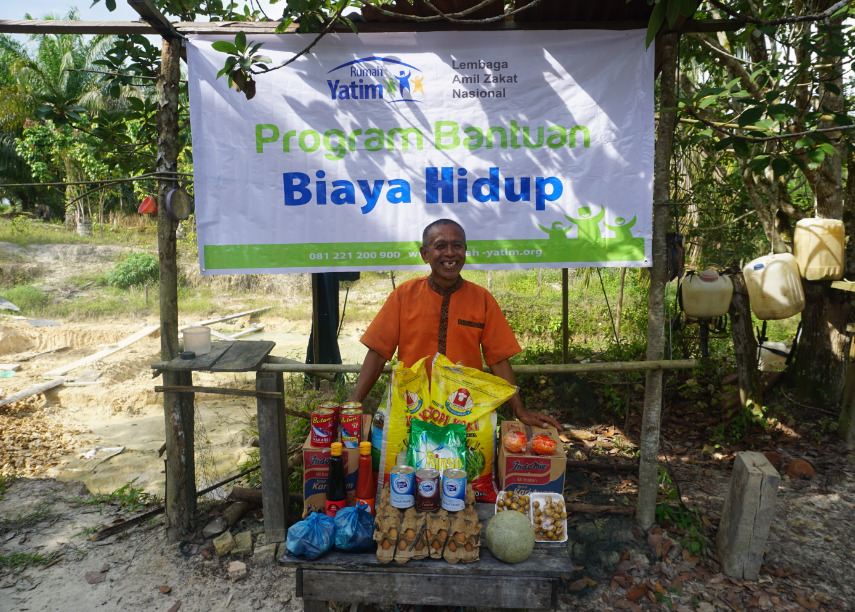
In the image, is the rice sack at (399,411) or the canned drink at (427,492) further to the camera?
the rice sack at (399,411)

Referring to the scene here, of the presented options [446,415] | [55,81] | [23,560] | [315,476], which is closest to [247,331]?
[23,560]

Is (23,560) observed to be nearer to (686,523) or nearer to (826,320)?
(686,523)

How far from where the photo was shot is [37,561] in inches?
136

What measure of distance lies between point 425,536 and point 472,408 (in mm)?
655

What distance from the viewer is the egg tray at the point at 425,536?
7.30 feet

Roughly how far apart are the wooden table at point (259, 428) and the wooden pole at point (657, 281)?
221 cm

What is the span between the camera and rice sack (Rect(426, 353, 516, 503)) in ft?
8.65

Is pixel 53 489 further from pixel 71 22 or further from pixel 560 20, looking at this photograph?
pixel 560 20

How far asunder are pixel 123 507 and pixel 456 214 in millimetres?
3212

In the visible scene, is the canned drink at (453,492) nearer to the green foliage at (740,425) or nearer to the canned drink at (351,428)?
the canned drink at (351,428)

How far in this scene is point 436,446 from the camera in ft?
8.27

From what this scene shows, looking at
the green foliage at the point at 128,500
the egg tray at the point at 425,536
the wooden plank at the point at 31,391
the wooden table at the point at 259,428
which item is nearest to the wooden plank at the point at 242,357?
the wooden table at the point at 259,428

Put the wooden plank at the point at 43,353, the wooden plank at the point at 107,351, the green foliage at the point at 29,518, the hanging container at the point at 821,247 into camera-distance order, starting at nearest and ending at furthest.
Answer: the green foliage at the point at 29,518
the hanging container at the point at 821,247
the wooden plank at the point at 107,351
the wooden plank at the point at 43,353

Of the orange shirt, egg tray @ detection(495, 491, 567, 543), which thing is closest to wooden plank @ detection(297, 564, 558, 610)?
egg tray @ detection(495, 491, 567, 543)
